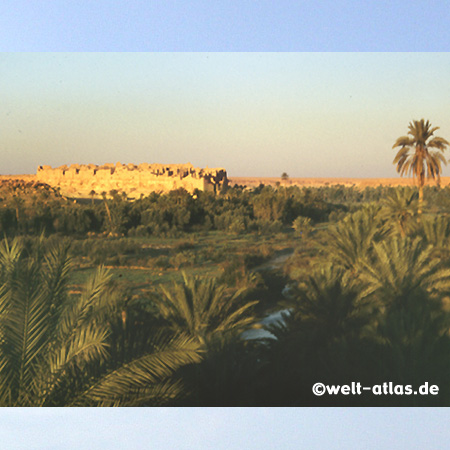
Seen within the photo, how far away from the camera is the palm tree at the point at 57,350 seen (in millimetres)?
4586

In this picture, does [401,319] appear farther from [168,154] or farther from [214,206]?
[168,154]

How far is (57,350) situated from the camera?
461 cm

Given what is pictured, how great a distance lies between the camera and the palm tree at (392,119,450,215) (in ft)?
21.1

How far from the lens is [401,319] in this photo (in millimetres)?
5652

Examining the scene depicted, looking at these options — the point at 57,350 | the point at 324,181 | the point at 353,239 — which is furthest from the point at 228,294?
the point at 324,181

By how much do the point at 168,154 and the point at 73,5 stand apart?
7.72ft

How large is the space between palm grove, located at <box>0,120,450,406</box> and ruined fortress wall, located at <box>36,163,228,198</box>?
0.18 m

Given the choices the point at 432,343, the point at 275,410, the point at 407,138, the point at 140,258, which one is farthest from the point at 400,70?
the point at 275,410

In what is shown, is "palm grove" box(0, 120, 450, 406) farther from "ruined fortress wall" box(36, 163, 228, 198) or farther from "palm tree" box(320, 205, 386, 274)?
"ruined fortress wall" box(36, 163, 228, 198)

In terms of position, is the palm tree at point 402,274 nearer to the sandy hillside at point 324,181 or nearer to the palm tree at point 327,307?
the palm tree at point 327,307

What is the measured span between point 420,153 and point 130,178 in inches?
162

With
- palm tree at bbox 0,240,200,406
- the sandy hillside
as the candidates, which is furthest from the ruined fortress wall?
palm tree at bbox 0,240,200,406

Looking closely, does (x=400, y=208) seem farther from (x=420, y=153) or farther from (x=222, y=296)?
(x=222, y=296)

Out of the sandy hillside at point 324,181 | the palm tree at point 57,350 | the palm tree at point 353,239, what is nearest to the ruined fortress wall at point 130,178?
the sandy hillside at point 324,181
